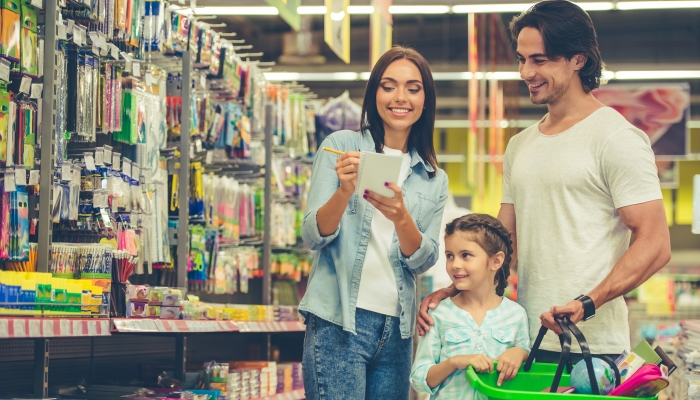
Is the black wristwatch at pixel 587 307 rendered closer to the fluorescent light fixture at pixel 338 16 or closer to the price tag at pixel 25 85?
the price tag at pixel 25 85

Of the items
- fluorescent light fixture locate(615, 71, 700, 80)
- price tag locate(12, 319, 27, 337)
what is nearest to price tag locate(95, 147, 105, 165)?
price tag locate(12, 319, 27, 337)

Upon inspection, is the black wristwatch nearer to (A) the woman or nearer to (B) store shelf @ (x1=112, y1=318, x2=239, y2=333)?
(A) the woman

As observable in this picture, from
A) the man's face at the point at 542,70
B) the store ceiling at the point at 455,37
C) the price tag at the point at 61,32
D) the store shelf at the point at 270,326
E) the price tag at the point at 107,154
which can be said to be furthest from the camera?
the store ceiling at the point at 455,37

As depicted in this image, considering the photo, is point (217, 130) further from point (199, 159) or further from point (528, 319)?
point (528, 319)

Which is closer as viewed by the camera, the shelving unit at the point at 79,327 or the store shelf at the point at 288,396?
the shelving unit at the point at 79,327

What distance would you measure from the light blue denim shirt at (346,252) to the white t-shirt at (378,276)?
2 cm

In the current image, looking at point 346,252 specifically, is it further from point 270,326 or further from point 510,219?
point 270,326

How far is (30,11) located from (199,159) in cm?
209

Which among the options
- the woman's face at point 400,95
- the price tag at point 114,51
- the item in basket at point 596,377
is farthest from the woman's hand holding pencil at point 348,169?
the price tag at point 114,51

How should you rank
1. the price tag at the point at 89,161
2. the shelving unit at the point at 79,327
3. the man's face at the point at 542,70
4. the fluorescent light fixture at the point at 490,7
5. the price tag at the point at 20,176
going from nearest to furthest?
the man's face at the point at 542,70
the shelving unit at the point at 79,327
the price tag at the point at 20,176
the price tag at the point at 89,161
the fluorescent light fixture at the point at 490,7

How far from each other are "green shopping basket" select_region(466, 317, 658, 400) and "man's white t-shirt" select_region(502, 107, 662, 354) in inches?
6.2

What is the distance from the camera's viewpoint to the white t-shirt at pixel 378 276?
8.89ft

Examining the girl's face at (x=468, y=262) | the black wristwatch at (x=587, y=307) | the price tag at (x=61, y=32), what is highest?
the price tag at (x=61, y=32)

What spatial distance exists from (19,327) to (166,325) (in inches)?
40.9
